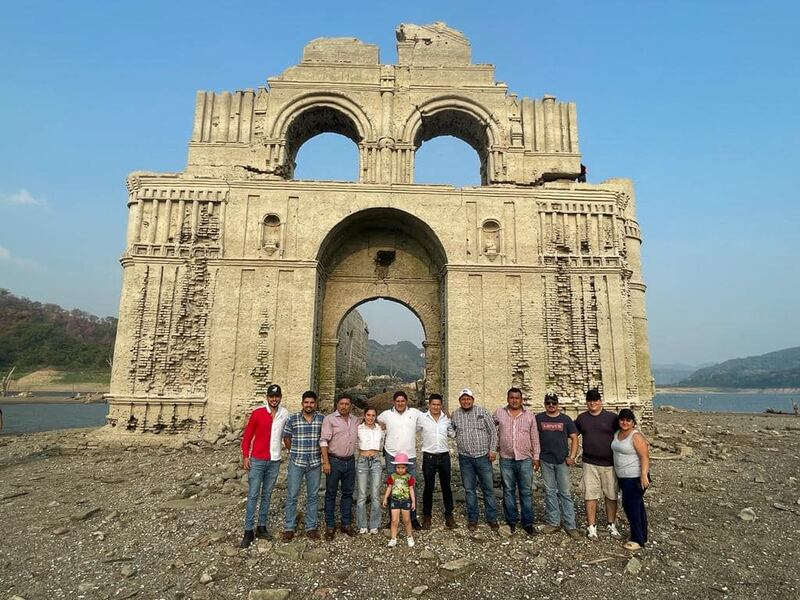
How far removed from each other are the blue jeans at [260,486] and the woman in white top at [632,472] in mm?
4553

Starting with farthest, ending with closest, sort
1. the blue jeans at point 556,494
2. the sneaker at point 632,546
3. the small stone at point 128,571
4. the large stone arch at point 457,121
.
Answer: the large stone arch at point 457,121 < the blue jeans at point 556,494 < the sneaker at point 632,546 < the small stone at point 128,571

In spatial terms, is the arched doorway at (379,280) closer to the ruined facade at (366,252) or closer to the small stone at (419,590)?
the ruined facade at (366,252)

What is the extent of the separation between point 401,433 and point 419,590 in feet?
6.26

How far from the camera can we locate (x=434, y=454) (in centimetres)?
618

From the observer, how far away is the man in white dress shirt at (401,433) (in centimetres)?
603

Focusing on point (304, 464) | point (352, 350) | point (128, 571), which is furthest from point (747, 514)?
point (352, 350)

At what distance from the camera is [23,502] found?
8023 mm

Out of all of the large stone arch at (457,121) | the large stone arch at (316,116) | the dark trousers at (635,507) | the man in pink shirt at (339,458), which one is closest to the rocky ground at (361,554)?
the dark trousers at (635,507)

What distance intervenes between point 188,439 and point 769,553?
13.2 meters

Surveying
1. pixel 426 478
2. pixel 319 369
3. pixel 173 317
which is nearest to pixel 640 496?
pixel 426 478

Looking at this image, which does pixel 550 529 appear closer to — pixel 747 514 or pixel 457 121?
pixel 747 514

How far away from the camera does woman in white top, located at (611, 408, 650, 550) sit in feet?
18.2

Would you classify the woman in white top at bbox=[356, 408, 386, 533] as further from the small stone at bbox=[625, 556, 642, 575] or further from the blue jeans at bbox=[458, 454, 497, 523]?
the small stone at bbox=[625, 556, 642, 575]

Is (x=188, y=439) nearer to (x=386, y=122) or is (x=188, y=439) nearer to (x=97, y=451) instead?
(x=97, y=451)
